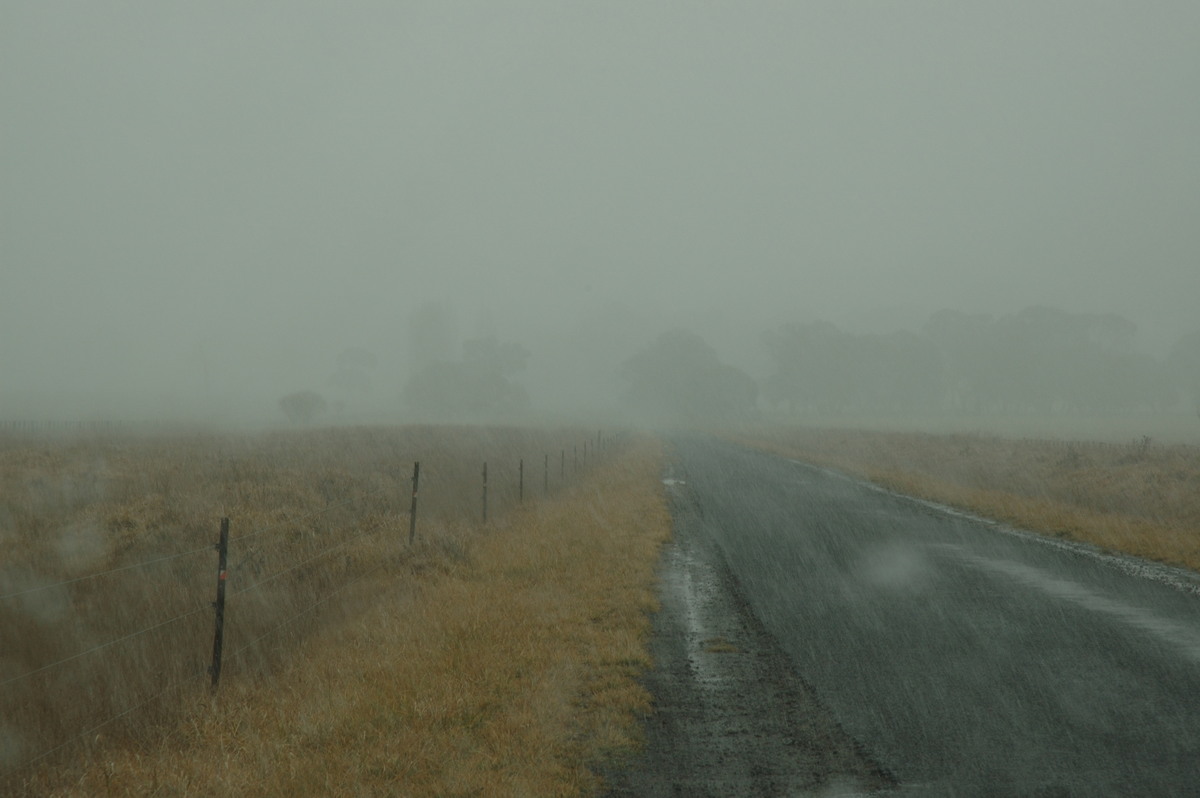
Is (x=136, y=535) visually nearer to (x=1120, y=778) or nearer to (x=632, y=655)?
(x=632, y=655)

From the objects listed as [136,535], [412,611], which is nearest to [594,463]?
[136,535]

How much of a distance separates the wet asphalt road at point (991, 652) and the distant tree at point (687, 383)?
104880mm

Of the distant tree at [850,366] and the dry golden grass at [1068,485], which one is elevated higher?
the distant tree at [850,366]

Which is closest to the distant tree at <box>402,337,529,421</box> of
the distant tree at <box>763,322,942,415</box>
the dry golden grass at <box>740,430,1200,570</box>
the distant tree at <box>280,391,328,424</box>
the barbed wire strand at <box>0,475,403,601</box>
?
the distant tree at <box>280,391,328,424</box>

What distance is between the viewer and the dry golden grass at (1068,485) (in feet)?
54.0

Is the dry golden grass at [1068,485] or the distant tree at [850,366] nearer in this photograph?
the dry golden grass at [1068,485]

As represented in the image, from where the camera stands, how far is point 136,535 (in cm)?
1391

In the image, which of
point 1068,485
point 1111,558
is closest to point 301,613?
point 1111,558

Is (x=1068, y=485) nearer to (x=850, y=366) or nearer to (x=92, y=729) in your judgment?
(x=92, y=729)

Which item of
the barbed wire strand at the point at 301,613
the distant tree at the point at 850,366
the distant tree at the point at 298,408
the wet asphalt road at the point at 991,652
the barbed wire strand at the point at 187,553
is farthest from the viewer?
the distant tree at the point at 850,366

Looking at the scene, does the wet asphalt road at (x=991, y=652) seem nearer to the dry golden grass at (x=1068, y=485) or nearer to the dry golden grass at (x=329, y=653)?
the dry golden grass at (x=1068, y=485)

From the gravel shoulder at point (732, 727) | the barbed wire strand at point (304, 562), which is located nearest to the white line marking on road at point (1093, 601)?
the gravel shoulder at point (732, 727)

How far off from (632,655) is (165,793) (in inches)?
171

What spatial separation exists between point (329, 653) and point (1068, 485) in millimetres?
23295
